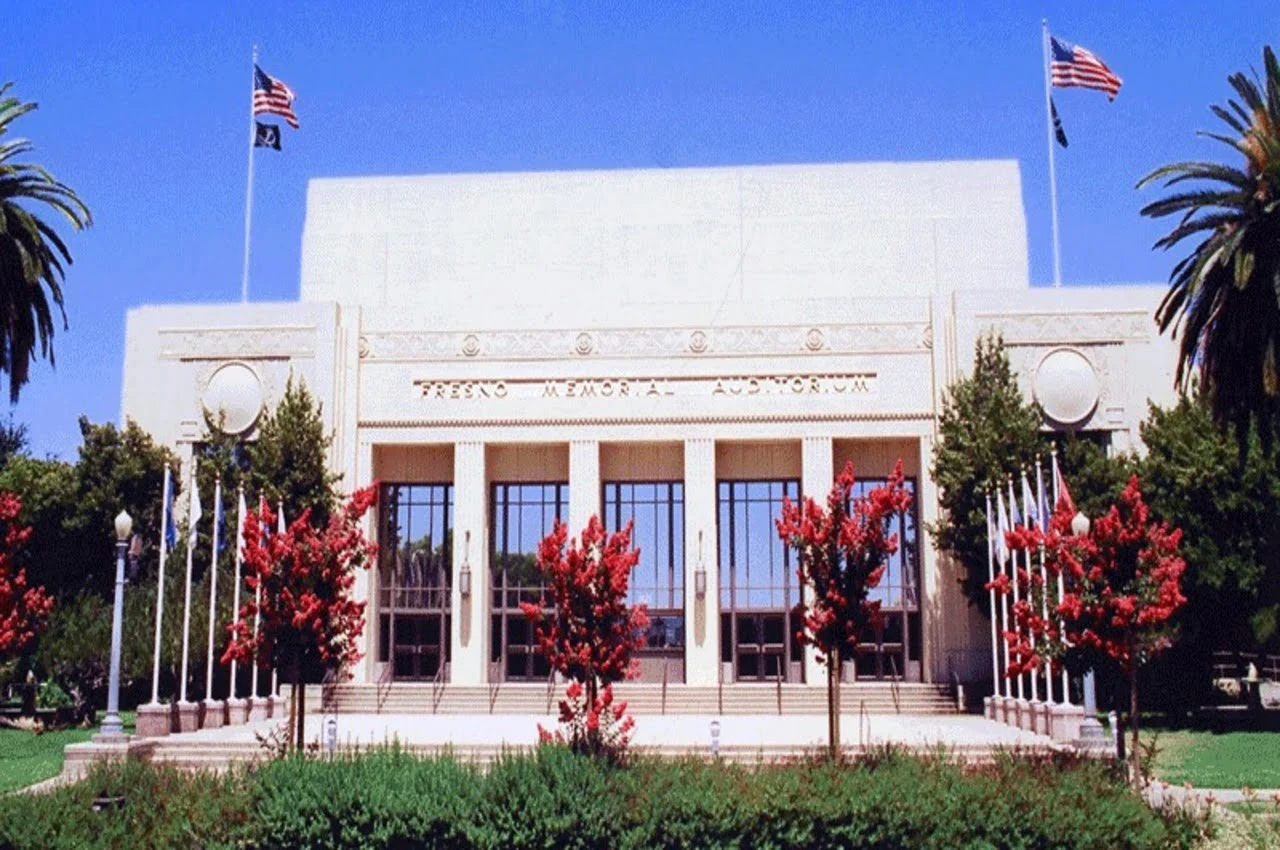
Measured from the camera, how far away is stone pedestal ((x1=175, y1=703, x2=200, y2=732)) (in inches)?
1320

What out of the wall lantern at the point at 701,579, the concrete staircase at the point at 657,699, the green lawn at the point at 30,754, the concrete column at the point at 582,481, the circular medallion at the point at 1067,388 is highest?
the circular medallion at the point at 1067,388

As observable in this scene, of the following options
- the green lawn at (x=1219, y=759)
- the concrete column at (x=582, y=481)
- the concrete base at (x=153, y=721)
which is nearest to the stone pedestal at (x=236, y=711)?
the concrete base at (x=153, y=721)

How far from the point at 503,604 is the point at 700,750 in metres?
22.0

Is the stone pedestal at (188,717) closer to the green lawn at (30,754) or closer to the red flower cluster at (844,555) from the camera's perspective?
the green lawn at (30,754)

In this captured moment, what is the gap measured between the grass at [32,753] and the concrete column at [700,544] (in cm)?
1787

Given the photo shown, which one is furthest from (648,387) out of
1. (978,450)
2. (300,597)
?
(300,597)

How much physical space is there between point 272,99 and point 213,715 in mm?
21121

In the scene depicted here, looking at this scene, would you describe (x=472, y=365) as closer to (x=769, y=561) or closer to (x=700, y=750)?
(x=769, y=561)

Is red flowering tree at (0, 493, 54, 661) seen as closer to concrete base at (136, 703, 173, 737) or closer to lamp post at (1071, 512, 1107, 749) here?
concrete base at (136, 703, 173, 737)

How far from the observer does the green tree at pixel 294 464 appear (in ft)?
145

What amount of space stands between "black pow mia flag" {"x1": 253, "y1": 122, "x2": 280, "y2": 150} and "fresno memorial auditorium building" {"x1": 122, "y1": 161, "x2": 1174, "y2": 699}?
4601 millimetres

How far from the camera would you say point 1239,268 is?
27.3m

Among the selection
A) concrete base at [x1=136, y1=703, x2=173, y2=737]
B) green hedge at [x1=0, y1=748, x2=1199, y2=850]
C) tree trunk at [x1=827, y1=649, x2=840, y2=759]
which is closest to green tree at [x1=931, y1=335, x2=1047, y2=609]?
tree trunk at [x1=827, y1=649, x2=840, y2=759]

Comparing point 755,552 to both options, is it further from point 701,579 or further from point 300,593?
point 300,593
